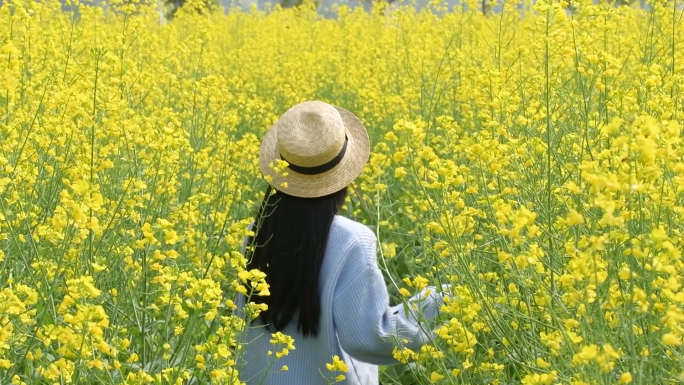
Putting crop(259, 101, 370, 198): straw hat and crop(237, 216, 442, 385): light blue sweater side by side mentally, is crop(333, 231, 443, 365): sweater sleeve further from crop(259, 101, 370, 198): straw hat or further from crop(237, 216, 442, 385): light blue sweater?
crop(259, 101, 370, 198): straw hat

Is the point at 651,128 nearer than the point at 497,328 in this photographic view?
Yes

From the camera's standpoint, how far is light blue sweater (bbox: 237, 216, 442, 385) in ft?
8.34

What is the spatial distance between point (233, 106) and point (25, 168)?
4117mm

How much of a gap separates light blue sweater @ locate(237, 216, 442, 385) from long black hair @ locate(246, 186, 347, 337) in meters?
0.03

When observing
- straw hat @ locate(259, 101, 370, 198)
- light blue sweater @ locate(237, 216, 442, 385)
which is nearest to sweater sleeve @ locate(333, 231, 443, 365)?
light blue sweater @ locate(237, 216, 442, 385)

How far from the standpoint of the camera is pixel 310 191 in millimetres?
2668

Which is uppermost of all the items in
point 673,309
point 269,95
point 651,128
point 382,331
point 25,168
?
point 651,128

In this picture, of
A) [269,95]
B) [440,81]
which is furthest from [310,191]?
[269,95]

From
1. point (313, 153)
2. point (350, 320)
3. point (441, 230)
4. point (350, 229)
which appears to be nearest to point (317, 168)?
point (313, 153)

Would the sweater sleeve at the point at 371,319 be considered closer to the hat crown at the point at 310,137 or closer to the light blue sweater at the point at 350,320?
the light blue sweater at the point at 350,320

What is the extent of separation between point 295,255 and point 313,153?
0.27 metres

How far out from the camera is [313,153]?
105 inches

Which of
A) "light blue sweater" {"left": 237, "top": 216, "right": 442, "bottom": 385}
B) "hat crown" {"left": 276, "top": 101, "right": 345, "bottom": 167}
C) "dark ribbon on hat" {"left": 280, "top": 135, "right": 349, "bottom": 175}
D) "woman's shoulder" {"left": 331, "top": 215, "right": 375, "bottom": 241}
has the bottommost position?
"light blue sweater" {"left": 237, "top": 216, "right": 442, "bottom": 385}

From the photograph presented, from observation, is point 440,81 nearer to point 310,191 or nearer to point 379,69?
point 379,69
